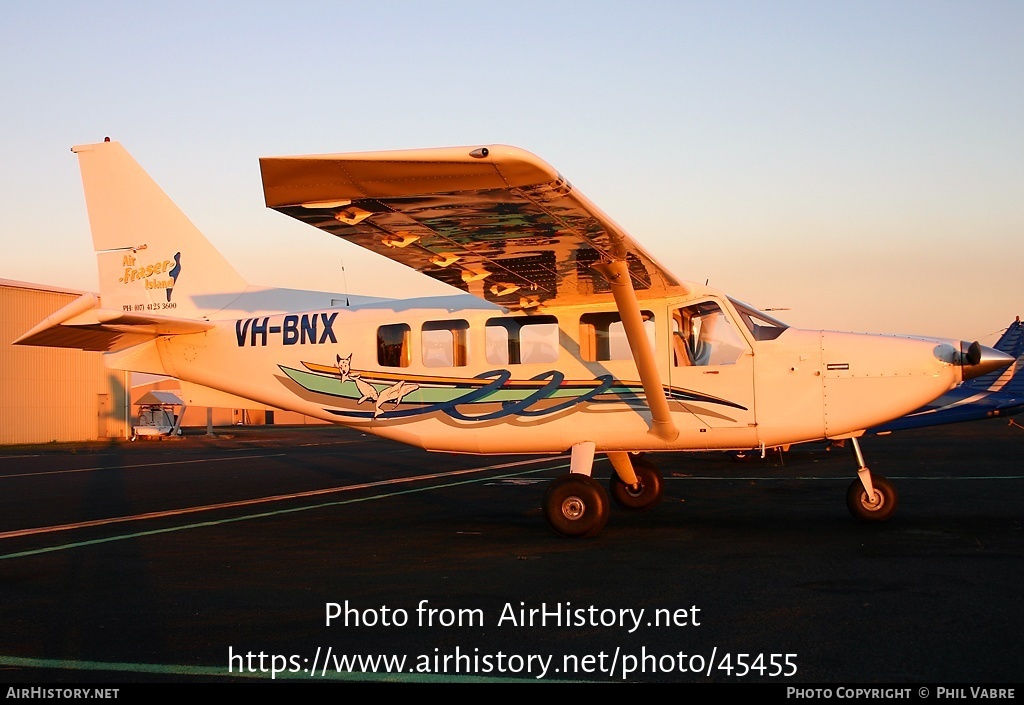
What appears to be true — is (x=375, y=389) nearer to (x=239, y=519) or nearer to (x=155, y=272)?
(x=239, y=519)

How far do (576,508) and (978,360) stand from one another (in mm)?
4516

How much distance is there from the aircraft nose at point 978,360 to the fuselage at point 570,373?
11cm

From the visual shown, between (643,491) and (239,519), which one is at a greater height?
(643,491)

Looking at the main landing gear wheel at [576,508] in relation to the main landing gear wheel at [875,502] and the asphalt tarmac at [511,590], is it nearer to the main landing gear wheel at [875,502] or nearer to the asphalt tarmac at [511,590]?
the asphalt tarmac at [511,590]

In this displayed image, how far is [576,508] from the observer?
9883 millimetres

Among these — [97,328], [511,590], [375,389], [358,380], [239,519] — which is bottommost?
[239,519]

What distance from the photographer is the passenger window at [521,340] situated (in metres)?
11.0

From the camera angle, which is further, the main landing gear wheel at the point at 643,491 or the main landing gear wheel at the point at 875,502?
the main landing gear wheel at the point at 643,491

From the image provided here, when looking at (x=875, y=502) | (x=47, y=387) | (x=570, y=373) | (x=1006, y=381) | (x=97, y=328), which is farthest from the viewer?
(x=47, y=387)

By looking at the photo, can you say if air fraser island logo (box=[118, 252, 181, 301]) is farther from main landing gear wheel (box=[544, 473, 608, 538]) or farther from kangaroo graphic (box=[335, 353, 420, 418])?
main landing gear wheel (box=[544, 473, 608, 538])

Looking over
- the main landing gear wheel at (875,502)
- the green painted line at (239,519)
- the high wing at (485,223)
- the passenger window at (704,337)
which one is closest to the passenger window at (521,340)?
the high wing at (485,223)

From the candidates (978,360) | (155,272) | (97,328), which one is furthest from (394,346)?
(978,360)

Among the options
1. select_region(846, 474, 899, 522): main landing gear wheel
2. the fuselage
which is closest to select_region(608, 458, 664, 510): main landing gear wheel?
the fuselage

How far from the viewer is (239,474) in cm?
2080
